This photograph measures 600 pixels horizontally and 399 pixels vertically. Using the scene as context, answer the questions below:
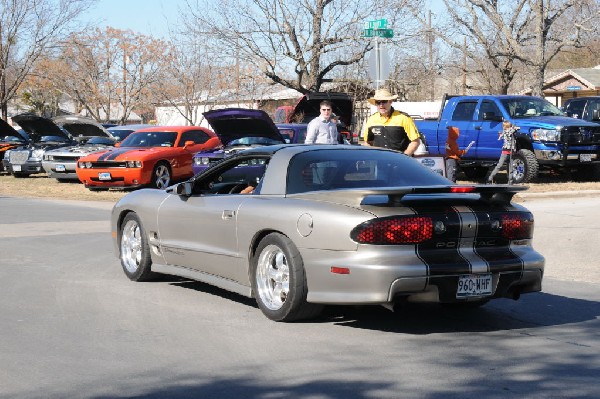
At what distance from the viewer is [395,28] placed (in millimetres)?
30234

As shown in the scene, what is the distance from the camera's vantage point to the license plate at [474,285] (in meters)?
7.07

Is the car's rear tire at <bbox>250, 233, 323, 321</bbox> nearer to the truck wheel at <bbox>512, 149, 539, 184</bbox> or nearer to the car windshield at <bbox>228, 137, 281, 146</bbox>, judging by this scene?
the car windshield at <bbox>228, 137, 281, 146</bbox>

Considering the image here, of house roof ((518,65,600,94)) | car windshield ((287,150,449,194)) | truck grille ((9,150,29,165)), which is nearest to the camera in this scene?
car windshield ((287,150,449,194))

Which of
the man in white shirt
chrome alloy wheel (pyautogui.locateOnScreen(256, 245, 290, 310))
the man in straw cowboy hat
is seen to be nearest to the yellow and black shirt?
the man in straw cowboy hat

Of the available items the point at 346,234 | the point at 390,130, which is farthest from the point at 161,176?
the point at 346,234

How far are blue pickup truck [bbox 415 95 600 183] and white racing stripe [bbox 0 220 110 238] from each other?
9.04 metres

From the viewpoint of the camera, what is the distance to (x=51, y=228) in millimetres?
14695

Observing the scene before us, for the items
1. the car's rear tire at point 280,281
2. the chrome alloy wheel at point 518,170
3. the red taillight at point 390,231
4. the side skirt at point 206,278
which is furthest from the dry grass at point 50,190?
the red taillight at point 390,231

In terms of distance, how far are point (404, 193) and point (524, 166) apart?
50.9 feet

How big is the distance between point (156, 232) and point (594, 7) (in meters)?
24.9

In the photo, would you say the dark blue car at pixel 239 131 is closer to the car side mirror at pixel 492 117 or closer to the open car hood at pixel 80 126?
the car side mirror at pixel 492 117

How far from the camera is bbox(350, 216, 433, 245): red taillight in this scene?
22.6 ft

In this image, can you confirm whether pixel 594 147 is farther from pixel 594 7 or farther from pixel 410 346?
pixel 410 346

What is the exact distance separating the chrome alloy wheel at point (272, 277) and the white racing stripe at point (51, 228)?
6904 mm
